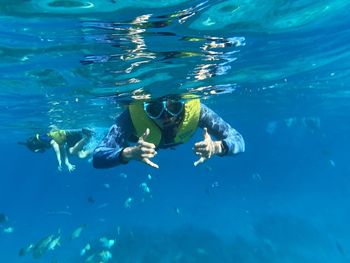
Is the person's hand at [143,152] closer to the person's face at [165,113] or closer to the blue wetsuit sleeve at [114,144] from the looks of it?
the blue wetsuit sleeve at [114,144]

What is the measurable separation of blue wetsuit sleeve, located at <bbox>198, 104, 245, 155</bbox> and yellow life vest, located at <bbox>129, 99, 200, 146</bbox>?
26 cm

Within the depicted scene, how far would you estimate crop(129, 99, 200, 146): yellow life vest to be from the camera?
30.0 ft

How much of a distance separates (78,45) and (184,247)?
61.0 feet

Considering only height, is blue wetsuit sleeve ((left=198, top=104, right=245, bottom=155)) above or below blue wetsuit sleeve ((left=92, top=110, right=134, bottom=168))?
below

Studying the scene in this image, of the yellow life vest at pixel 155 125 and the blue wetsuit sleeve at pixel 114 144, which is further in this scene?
the yellow life vest at pixel 155 125

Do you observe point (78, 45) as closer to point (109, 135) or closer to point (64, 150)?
A: point (109, 135)

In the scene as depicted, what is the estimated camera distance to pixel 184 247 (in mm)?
26516

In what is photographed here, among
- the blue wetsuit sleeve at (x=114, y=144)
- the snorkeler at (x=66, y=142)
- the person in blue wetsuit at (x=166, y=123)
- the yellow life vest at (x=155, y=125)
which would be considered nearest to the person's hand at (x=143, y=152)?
the blue wetsuit sleeve at (x=114, y=144)

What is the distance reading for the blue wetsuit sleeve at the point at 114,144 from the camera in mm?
7348

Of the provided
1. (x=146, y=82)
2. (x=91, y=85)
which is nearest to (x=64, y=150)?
(x=91, y=85)

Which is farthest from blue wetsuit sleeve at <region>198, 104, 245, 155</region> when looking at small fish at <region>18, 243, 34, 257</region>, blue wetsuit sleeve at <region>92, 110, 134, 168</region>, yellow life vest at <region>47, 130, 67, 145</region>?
small fish at <region>18, 243, 34, 257</region>

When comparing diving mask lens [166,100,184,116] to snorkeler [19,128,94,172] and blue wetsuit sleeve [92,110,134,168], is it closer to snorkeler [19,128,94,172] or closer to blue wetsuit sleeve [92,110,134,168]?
blue wetsuit sleeve [92,110,134,168]

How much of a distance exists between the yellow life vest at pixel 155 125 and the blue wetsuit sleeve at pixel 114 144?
205 mm

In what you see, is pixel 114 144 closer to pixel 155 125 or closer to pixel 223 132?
pixel 155 125
